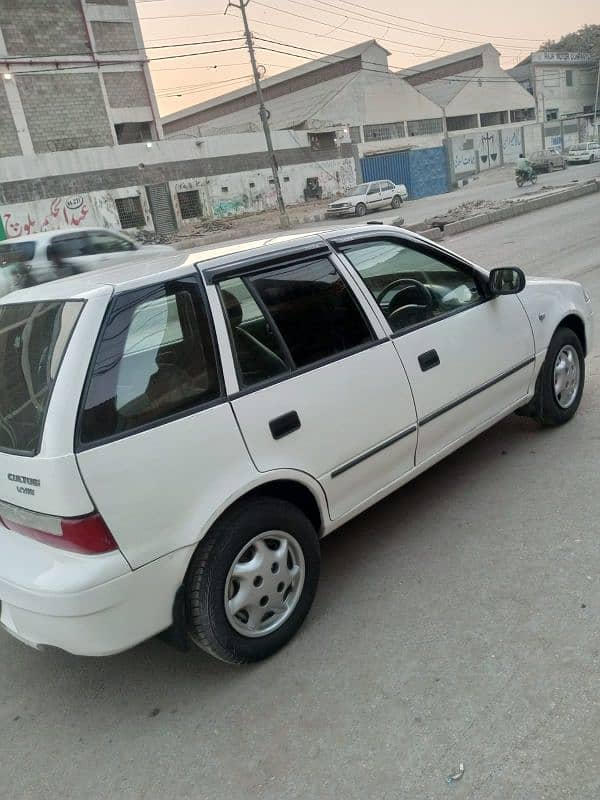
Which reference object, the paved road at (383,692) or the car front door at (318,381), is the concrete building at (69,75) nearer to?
the car front door at (318,381)

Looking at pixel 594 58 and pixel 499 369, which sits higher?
pixel 594 58

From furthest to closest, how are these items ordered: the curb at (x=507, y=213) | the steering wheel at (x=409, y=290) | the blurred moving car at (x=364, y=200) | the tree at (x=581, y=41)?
the tree at (x=581, y=41) → the blurred moving car at (x=364, y=200) → the curb at (x=507, y=213) → the steering wheel at (x=409, y=290)

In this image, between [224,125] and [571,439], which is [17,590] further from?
[224,125]

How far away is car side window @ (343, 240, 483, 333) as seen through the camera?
321cm

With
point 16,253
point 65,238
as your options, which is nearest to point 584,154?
point 65,238

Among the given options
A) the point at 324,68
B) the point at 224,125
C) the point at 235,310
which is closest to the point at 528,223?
the point at 235,310

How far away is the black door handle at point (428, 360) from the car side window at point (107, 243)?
418 inches

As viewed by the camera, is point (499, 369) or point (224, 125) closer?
point (499, 369)

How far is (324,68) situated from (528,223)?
4539cm

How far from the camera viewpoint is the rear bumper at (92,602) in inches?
82.7

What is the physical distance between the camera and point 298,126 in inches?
1663

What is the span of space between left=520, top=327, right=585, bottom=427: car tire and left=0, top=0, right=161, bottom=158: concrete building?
3671 cm

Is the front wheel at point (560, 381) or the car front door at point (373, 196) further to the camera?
the car front door at point (373, 196)

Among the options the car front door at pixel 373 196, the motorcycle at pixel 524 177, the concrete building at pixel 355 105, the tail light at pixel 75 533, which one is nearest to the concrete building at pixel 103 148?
the concrete building at pixel 355 105
